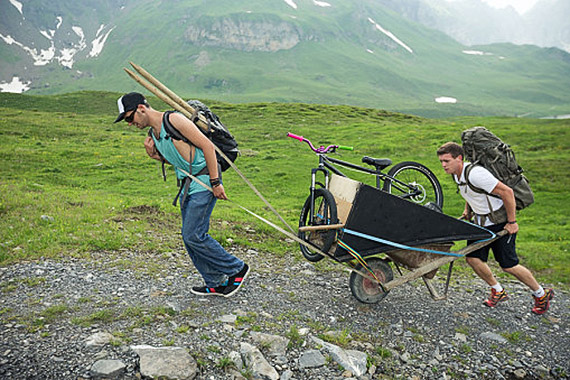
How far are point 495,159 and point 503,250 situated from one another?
168 cm

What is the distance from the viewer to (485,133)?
626 centimetres

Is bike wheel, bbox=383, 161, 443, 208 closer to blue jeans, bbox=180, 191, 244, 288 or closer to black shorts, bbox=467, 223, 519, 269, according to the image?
black shorts, bbox=467, 223, 519, 269

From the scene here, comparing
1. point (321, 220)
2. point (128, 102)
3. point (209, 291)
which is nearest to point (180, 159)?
point (128, 102)

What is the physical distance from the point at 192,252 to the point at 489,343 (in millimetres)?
4991

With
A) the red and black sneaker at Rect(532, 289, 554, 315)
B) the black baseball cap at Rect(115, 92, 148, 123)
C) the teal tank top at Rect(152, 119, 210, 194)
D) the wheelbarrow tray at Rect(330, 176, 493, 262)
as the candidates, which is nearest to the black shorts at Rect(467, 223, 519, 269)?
the wheelbarrow tray at Rect(330, 176, 493, 262)

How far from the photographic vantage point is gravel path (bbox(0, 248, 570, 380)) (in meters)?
4.93

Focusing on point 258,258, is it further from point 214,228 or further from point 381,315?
point 381,315

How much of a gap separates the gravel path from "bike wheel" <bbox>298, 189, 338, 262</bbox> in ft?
3.41

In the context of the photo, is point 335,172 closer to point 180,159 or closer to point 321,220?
point 321,220

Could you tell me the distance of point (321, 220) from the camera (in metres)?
6.78

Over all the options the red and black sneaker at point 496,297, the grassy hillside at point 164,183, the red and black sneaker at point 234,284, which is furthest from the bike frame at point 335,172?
the grassy hillside at point 164,183

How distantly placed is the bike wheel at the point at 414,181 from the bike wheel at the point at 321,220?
1.69 m

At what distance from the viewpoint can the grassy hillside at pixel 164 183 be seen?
9000mm

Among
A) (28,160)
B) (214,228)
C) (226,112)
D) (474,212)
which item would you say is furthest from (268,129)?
(474,212)
